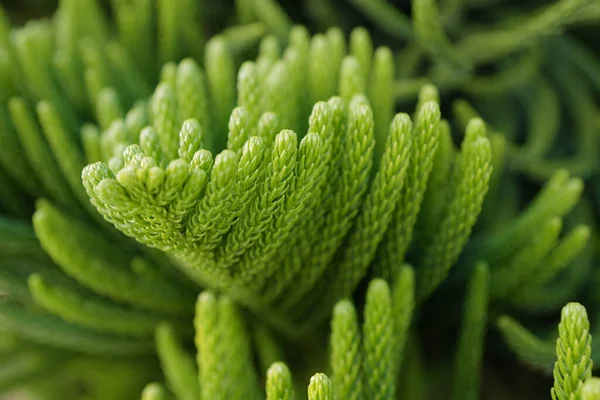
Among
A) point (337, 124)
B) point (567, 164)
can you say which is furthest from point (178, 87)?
point (567, 164)

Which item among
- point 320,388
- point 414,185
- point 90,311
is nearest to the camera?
point 320,388

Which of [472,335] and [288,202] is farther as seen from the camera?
[472,335]

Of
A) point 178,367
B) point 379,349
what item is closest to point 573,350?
point 379,349

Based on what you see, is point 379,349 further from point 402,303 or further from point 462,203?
point 462,203

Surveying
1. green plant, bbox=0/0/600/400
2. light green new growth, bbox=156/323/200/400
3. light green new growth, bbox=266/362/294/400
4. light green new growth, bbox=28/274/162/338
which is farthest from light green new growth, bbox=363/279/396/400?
light green new growth, bbox=28/274/162/338

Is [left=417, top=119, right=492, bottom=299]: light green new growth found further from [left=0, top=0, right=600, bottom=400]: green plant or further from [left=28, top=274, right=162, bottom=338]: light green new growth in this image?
[left=28, top=274, right=162, bottom=338]: light green new growth

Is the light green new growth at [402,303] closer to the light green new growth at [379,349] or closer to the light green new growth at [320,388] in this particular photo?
the light green new growth at [379,349]

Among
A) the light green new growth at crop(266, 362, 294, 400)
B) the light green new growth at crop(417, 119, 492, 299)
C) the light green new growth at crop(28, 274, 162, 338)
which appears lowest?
the light green new growth at crop(28, 274, 162, 338)

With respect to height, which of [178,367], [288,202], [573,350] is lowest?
[178,367]
